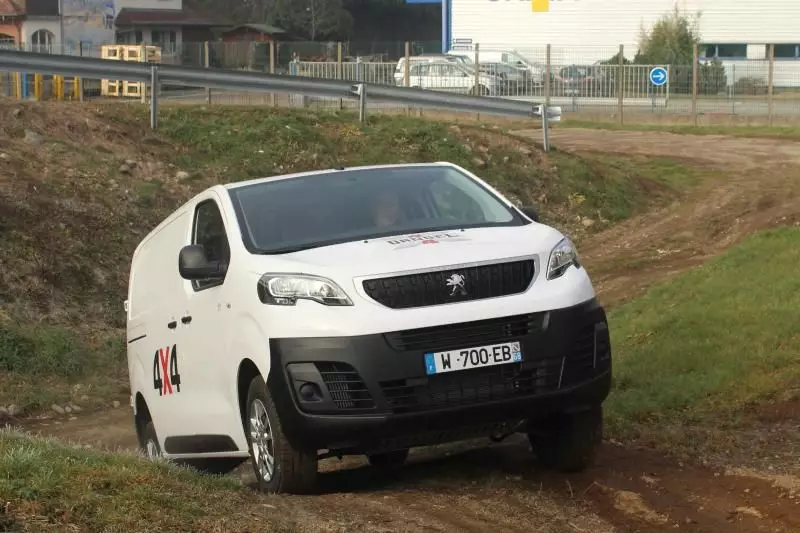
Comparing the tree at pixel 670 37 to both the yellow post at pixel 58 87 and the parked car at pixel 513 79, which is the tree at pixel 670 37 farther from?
the yellow post at pixel 58 87

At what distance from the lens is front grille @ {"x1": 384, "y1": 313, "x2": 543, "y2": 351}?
20.6 ft

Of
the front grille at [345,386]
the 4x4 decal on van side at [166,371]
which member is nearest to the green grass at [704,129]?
the 4x4 decal on van side at [166,371]

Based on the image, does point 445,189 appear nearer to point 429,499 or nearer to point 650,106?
point 429,499

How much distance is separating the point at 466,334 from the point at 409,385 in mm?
374

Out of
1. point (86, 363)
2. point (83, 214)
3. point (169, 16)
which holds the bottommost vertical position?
point (86, 363)

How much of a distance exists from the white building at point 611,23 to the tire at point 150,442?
5995 centimetres

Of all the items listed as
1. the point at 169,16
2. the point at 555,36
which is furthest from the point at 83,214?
the point at 169,16

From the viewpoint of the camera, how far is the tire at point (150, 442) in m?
8.63

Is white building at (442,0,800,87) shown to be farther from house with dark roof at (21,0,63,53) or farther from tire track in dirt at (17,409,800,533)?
tire track in dirt at (17,409,800,533)

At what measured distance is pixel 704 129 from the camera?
109 ft

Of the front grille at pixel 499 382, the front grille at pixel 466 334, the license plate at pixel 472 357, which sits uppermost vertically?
the front grille at pixel 466 334

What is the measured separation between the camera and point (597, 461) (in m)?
7.68

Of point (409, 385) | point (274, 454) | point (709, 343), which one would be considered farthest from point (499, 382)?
point (709, 343)

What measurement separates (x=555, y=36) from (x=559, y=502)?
219ft
